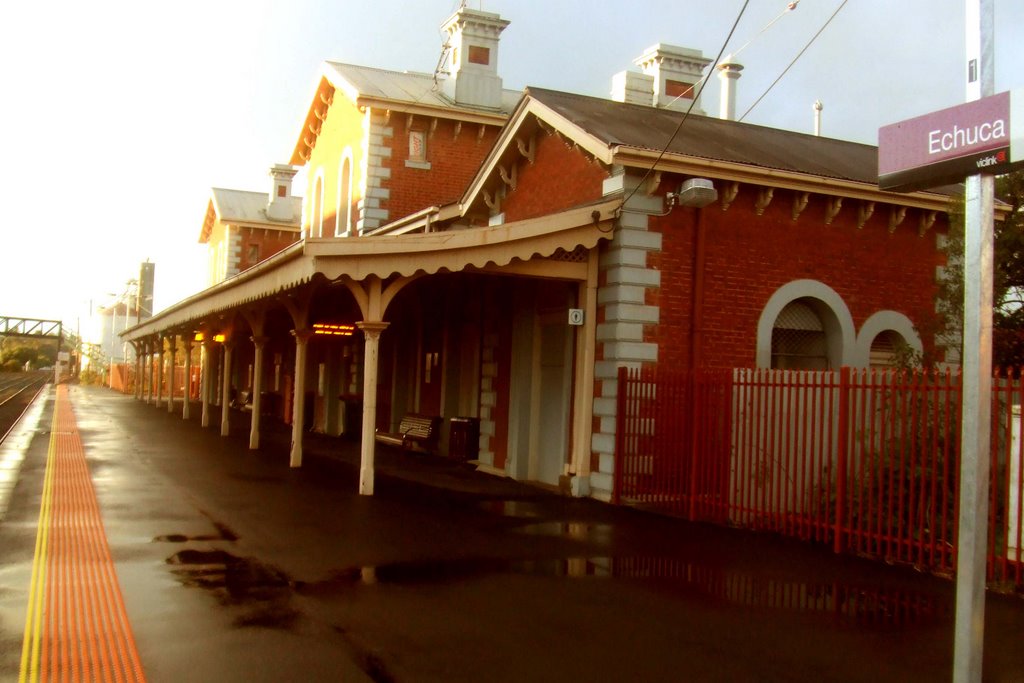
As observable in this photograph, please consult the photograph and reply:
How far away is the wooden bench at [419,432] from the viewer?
60.6ft

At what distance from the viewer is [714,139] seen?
1471 centimetres

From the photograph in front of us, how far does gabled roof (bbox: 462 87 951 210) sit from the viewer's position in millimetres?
12555

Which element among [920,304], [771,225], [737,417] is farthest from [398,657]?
[920,304]

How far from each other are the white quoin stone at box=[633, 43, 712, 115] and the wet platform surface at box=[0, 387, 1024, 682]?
8919mm

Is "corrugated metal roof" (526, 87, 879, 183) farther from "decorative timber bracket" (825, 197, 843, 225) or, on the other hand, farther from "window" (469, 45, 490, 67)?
"window" (469, 45, 490, 67)

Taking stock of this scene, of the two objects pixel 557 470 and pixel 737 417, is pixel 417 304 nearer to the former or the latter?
pixel 557 470

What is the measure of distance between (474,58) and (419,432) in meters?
9.95

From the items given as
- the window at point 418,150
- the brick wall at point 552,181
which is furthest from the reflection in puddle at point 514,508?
the window at point 418,150

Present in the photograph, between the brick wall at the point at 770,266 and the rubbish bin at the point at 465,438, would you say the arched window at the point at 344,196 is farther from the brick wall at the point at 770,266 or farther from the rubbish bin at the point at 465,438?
the brick wall at the point at 770,266

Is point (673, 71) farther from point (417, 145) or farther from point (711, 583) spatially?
point (711, 583)

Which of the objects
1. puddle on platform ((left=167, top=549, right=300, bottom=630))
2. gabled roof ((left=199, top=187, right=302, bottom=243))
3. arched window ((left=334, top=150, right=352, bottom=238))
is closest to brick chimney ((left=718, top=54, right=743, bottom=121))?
arched window ((left=334, top=150, right=352, bottom=238))

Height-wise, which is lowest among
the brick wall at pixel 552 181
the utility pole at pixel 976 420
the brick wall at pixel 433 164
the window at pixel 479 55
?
the utility pole at pixel 976 420

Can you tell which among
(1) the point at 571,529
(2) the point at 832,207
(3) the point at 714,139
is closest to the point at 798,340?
(2) the point at 832,207

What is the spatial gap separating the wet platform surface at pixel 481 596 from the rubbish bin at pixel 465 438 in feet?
13.5
